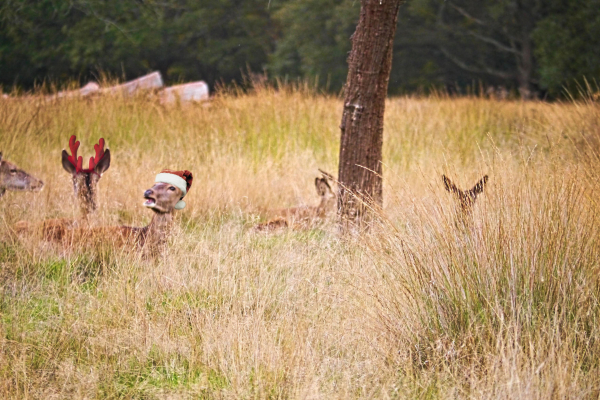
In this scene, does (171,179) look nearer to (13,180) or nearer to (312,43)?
(13,180)

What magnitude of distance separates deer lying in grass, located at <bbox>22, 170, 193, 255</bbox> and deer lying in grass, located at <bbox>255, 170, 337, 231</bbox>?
0.94 metres

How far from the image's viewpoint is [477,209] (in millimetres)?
3520

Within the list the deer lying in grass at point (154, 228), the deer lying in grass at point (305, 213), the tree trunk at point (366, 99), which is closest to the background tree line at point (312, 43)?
the deer lying in grass at point (305, 213)

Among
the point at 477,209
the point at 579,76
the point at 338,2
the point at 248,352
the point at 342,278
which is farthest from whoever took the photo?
the point at 338,2

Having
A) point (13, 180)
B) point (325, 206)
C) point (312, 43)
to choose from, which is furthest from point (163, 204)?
point (312, 43)

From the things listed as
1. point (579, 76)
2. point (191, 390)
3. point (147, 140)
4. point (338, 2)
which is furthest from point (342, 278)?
point (338, 2)

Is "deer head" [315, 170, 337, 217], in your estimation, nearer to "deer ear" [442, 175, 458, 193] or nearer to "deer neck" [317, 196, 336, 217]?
"deer neck" [317, 196, 336, 217]

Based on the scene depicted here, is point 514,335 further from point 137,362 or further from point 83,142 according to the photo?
point 83,142

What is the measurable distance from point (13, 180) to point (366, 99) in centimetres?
284

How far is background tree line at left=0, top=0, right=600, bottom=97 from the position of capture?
19.8 meters

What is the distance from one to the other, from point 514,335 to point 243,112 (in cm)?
709

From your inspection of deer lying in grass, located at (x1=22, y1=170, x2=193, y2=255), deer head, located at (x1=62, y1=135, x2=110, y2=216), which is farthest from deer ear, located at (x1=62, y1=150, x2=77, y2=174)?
deer lying in grass, located at (x1=22, y1=170, x2=193, y2=255)

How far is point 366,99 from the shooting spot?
5.27 meters

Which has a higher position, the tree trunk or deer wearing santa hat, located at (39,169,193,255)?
the tree trunk
